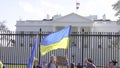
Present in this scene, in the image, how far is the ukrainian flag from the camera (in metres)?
13.5

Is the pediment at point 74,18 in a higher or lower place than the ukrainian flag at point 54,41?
higher

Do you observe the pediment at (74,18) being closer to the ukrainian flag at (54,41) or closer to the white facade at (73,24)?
the white facade at (73,24)

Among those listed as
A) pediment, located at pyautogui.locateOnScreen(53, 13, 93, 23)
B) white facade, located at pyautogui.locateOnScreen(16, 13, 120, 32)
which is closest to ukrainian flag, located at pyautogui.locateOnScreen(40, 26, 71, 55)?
white facade, located at pyautogui.locateOnScreen(16, 13, 120, 32)

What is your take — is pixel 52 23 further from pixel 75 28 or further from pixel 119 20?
pixel 119 20

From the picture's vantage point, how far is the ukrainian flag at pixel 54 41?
13508mm

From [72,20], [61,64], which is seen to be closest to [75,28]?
[72,20]

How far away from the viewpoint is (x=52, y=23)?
74062mm

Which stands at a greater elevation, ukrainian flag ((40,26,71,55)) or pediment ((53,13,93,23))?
pediment ((53,13,93,23))

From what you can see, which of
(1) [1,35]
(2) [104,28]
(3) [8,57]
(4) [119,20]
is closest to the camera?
(1) [1,35]

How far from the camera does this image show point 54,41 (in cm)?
1364

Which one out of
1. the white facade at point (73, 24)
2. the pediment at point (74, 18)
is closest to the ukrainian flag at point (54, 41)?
the white facade at point (73, 24)

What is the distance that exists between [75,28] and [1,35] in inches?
2042

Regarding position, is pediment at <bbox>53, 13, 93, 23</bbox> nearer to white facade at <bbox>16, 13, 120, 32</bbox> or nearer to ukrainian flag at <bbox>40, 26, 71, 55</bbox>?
white facade at <bbox>16, 13, 120, 32</bbox>

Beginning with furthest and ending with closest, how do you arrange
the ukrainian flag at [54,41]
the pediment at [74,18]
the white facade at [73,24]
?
the pediment at [74,18]
the white facade at [73,24]
the ukrainian flag at [54,41]
